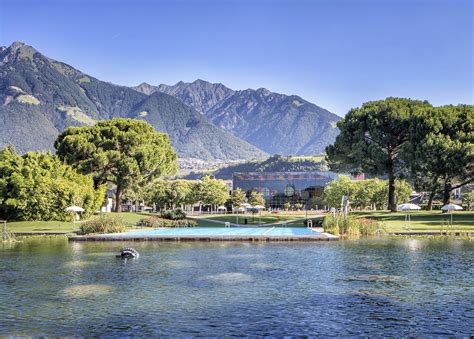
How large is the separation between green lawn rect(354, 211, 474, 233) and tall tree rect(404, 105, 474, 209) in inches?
165

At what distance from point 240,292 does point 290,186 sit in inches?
5033

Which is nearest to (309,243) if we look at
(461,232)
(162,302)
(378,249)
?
(378,249)

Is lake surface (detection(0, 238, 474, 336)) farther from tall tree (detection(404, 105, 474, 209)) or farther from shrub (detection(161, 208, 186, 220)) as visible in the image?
shrub (detection(161, 208, 186, 220))

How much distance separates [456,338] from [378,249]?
17.9 meters

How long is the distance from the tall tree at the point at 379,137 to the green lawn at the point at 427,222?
5807mm

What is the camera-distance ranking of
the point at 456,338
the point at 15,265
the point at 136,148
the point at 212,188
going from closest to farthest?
the point at 456,338 < the point at 15,265 < the point at 136,148 < the point at 212,188

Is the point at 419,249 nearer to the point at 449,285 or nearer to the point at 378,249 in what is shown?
the point at 378,249

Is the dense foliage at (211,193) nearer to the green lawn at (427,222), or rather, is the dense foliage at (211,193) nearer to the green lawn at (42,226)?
the green lawn at (427,222)

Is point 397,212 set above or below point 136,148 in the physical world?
below

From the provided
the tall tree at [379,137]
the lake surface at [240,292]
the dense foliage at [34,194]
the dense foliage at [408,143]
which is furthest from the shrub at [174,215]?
the lake surface at [240,292]

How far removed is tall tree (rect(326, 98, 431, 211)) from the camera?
60.2m

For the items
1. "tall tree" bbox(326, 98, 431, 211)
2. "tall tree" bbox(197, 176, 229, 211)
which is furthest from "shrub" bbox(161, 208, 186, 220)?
"tall tree" bbox(197, 176, 229, 211)

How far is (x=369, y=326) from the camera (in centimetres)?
1320

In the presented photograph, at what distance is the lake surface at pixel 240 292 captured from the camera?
13266 millimetres
